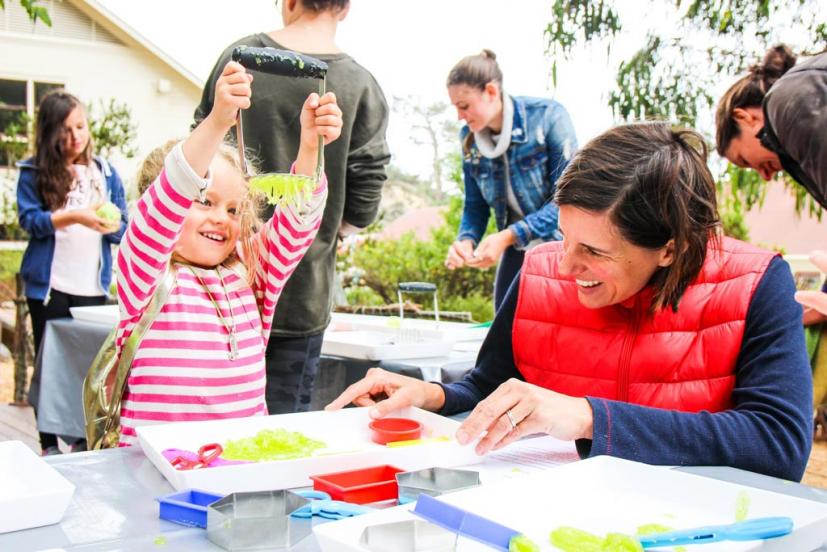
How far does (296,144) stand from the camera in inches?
82.0

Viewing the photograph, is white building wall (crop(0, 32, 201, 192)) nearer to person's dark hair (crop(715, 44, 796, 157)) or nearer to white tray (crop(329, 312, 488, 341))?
white tray (crop(329, 312, 488, 341))

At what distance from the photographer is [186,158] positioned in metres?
1.45

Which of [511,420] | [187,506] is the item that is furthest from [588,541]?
[187,506]

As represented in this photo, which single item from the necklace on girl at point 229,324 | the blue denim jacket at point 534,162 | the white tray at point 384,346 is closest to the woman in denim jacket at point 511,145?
the blue denim jacket at point 534,162

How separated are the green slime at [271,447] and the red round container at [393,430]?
12cm

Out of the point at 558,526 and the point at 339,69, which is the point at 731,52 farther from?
the point at 558,526

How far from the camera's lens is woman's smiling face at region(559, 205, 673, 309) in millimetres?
1342

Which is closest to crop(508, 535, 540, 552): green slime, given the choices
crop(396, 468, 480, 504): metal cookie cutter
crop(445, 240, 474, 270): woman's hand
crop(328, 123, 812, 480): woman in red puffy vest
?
crop(396, 468, 480, 504): metal cookie cutter

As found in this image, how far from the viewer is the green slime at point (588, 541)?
2.52 feet

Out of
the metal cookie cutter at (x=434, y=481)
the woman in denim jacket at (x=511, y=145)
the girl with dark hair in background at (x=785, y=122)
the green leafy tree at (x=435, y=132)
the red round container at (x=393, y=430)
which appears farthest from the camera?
the green leafy tree at (x=435, y=132)

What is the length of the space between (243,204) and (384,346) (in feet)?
2.57

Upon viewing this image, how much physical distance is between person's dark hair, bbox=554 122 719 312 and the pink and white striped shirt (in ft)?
2.07

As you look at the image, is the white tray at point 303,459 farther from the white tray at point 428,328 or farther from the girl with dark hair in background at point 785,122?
the white tray at point 428,328

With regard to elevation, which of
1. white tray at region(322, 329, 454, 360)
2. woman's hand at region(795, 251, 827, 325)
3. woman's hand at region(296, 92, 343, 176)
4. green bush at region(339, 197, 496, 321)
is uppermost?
woman's hand at region(296, 92, 343, 176)
